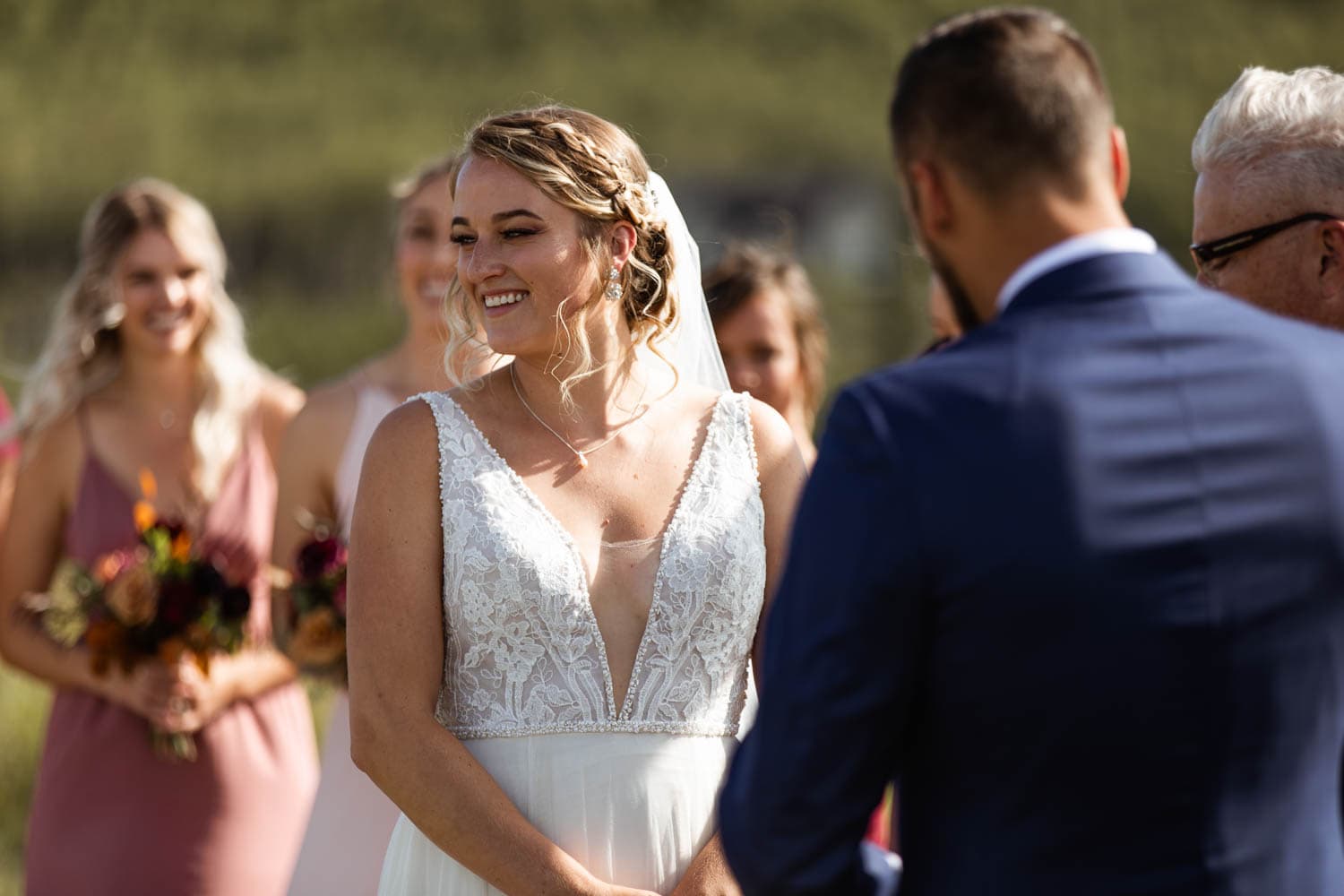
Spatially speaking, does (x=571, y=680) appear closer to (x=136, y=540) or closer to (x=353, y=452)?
(x=353, y=452)

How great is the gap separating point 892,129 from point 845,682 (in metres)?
0.75

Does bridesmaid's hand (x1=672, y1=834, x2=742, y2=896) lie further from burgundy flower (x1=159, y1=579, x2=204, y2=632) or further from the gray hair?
burgundy flower (x1=159, y1=579, x2=204, y2=632)

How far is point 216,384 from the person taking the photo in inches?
217

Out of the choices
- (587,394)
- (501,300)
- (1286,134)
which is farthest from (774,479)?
(1286,134)

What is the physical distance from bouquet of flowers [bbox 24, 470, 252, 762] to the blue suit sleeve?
10.3ft

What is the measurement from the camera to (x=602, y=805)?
124 inches

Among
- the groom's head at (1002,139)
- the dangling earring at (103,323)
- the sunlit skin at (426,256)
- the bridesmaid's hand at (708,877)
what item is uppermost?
the groom's head at (1002,139)

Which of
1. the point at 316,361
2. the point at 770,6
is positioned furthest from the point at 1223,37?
the point at 316,361

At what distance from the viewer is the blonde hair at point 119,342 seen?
5.43 m

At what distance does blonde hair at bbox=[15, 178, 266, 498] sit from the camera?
543 cm

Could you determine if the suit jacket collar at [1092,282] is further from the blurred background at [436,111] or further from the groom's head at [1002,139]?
the blurred background at [436,111]

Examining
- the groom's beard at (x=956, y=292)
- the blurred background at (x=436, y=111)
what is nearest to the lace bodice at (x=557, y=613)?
the groom's beard at (x=956, y=292)

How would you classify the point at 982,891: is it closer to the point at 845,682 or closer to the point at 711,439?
the point at 845,682

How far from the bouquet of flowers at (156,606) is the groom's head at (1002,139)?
339cm
